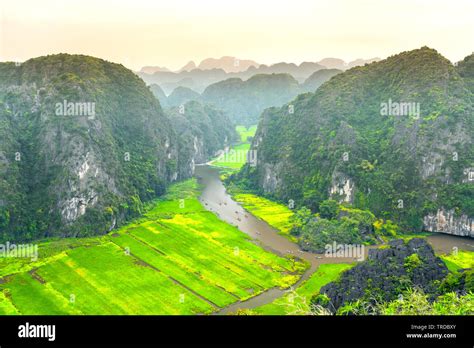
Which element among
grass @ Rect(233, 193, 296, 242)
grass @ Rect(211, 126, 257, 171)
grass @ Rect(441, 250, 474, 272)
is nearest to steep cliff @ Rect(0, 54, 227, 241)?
grass @ Rect(233, 193, 296, 242)

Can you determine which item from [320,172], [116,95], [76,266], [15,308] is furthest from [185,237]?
[116,95]

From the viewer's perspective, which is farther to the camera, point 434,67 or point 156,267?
point 434,67

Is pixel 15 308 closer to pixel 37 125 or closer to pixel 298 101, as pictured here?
pixel 37 125

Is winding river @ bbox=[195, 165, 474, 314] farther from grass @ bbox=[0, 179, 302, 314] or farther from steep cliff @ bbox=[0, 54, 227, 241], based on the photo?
steep cliff @ bbox=[0, 54, 227, 241]

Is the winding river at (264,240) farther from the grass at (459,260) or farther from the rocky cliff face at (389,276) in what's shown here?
the rocky cliff face at (389,276)

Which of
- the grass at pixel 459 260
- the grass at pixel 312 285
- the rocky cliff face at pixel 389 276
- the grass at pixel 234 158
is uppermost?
the grass at pixel 234 158

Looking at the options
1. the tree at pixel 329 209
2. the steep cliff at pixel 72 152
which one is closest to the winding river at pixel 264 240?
the tree at pixel 329 209
